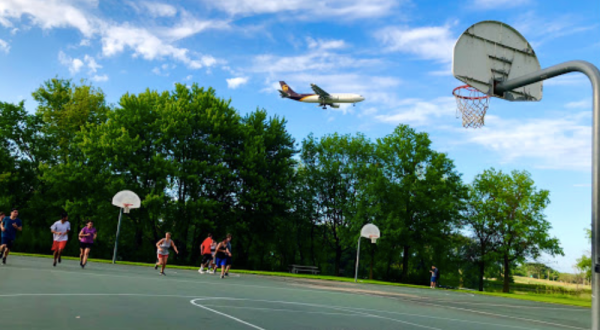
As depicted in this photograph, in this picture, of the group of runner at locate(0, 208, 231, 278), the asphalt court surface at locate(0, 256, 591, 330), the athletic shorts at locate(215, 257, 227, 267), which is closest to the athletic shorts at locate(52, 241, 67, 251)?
the group of runner at locate(0, 208, 231, 278)

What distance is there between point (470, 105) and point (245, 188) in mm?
34527

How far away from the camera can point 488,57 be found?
8.83 meters

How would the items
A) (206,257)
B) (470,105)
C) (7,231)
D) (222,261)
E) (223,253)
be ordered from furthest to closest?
(206,257), (223,253), (222,261), (7,231), (470,105)

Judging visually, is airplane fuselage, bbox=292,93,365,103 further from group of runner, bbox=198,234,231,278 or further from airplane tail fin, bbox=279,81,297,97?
group of runner, bbox=198,234,231,278

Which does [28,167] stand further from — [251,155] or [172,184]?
[251,155]

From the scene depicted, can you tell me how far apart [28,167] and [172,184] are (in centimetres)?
1572

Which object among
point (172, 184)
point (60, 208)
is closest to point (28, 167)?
point (60, 208)

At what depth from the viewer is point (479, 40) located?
880 cm

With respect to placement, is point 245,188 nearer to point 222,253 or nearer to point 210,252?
point 210,252

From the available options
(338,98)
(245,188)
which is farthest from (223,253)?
(338,98)

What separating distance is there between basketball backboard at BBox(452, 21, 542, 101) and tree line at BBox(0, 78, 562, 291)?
34739mm

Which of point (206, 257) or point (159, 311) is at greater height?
point (206, 257)

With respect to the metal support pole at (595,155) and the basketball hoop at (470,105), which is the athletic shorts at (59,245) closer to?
the basketball hoop at (470,105)

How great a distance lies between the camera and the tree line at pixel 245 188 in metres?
42.7
